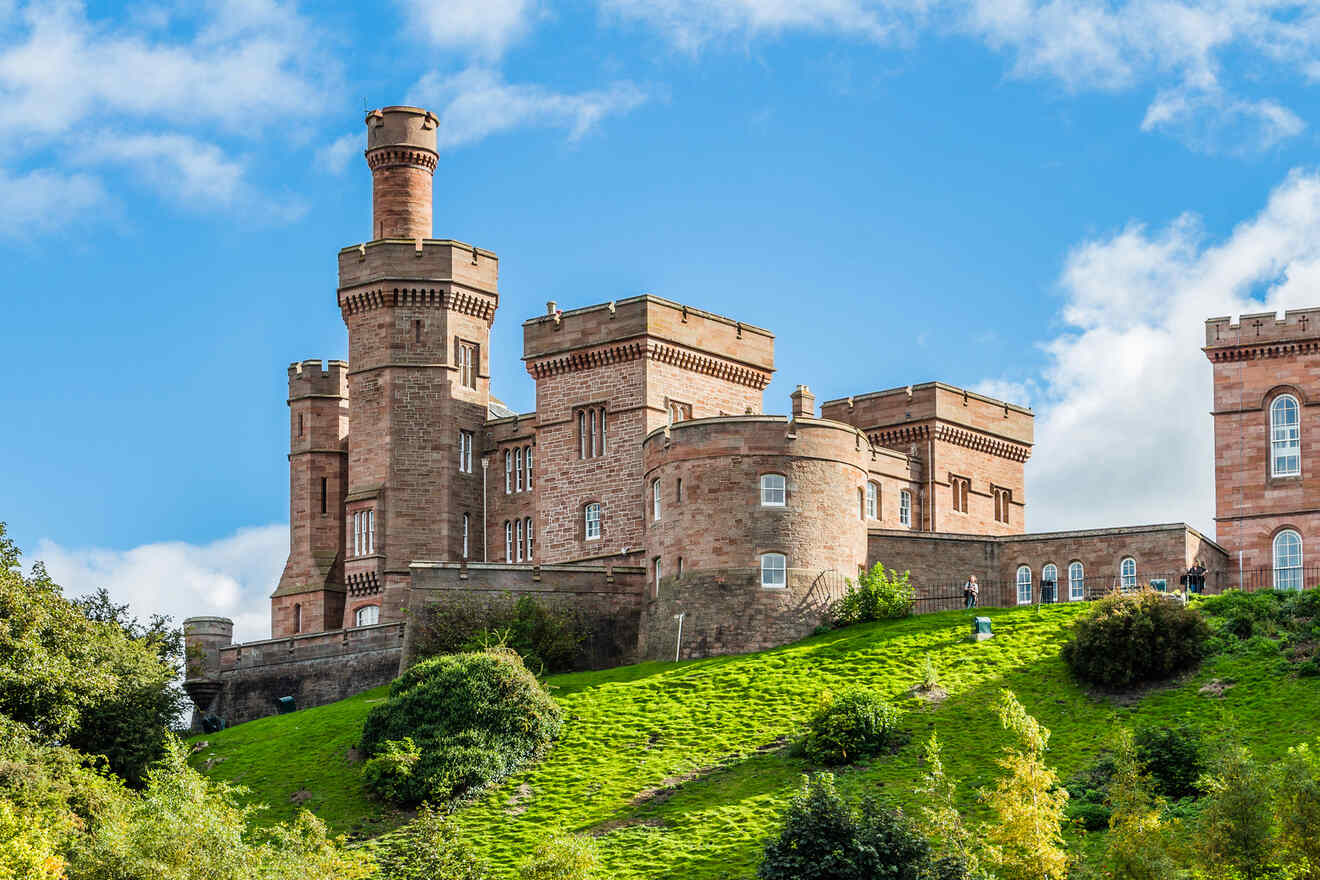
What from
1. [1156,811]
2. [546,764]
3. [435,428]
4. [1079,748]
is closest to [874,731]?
[1079,748]

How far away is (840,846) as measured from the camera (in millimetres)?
46438

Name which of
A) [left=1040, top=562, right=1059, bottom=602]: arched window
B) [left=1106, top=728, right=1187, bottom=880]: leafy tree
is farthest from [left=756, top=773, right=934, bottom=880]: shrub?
[left=1040, top=562, right=1059, bottom=602]: arched window

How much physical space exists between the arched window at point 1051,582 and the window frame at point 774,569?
28.4 feet

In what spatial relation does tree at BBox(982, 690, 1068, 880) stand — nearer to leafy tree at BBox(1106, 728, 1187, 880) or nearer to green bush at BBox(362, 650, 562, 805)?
leafy tree at BBox(1106, 728, 1187, 880)

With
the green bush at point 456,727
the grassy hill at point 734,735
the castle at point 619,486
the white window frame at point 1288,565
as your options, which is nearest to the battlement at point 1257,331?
the castle at point 619,486

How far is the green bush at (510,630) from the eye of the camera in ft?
229

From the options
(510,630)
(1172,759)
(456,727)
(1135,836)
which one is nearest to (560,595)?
(510,630)

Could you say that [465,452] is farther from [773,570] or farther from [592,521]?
[773,570]

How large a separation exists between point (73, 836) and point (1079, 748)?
24628mm

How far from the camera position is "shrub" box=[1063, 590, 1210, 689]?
59094 millimetres

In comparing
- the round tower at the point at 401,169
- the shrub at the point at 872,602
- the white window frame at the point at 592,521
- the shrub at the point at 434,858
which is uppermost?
the round tower at the point at 401,169

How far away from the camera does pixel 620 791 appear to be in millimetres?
56719

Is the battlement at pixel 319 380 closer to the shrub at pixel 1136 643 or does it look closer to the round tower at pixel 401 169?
the round tower at pixel 401 169

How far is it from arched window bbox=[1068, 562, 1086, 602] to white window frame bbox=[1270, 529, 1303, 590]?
6206 millimetres
